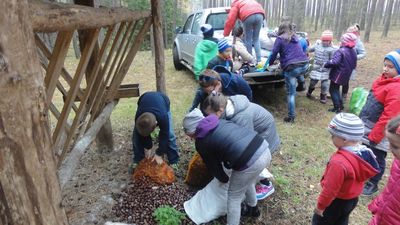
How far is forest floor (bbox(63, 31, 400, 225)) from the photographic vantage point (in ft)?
12.0

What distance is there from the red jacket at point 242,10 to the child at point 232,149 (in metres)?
Answer: 3.89

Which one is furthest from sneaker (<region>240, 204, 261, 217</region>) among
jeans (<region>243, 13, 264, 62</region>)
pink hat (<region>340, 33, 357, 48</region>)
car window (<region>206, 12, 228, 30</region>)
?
car window (<region>206, 12, 228, 30</region>)

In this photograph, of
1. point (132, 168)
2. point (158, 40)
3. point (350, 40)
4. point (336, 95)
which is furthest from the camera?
point (336, 95)

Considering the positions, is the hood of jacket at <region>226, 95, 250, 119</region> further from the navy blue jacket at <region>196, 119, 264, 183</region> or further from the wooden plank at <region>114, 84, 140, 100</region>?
the wooden plank at <region>114, 84, 140, 100</region>

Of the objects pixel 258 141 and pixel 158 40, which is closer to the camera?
pixel 258 141

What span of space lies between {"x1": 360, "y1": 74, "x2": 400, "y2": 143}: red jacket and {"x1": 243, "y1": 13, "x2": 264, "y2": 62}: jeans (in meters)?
3.12

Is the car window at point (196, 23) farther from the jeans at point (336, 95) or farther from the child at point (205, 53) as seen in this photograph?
the jeans at point (336, 95)

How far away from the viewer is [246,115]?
344 cm

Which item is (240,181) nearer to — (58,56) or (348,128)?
(348,128)

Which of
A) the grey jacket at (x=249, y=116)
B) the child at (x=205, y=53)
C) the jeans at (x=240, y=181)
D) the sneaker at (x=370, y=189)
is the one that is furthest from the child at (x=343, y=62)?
the jeans at (x=240, y=181)

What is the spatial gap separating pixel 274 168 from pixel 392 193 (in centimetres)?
245

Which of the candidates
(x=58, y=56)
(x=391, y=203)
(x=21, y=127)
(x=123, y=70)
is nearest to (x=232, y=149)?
(x=391, y=203)

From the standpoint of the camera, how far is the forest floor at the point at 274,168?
144 inches

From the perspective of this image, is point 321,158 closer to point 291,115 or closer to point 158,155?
point 291,115
